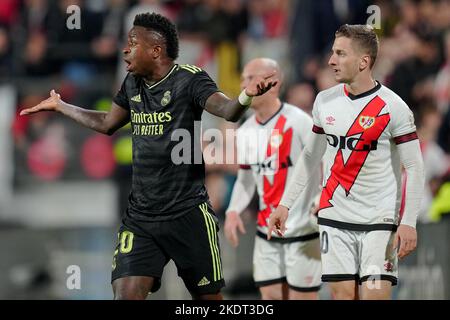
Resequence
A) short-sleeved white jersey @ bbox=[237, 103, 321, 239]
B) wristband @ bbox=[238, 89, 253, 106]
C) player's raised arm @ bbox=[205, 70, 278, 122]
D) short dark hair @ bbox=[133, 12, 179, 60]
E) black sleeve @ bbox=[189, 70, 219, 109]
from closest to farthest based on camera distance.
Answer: player's raised arm @ bbox=[205, 70, 278, 122] < wristband @ bbox=[238, 89, 253, 106] < black sleeve @ bbox=[189, 70, 219, 109] < short dark hair @ bbox=[133, 12, 179, 60] < short-sleeved white jersey @ bbox=[237, 103, 321, 239]

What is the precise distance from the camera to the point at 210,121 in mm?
13984

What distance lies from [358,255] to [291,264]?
1683mm

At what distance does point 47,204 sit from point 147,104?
7047mm

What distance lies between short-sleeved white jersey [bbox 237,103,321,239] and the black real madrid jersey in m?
1.74

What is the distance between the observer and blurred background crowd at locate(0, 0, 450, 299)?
40.1ft

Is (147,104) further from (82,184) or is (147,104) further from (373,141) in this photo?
(82,184)

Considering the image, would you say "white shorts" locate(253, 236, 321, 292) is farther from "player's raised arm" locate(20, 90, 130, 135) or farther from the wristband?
the wristband

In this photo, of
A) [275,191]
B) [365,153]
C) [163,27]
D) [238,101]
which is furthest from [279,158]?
[238,101]

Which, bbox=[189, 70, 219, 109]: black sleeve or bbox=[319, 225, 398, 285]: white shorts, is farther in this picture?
bbox=[319, 225, 398, 285]: white shorts

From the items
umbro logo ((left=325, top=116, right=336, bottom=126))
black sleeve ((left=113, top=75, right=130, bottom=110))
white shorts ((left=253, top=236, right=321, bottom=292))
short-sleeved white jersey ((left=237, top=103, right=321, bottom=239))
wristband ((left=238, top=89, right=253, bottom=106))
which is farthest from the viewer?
white shorts ((left=253, top=236, right=321, bottom=292))

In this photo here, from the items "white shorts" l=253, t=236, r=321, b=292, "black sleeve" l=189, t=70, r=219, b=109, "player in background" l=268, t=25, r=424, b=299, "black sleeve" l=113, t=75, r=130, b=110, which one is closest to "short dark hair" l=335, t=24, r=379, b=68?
"player in background" l=268, t=25, r=424, b=299

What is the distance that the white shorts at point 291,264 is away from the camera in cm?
926

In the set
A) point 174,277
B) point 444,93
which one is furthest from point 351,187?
point 444,93

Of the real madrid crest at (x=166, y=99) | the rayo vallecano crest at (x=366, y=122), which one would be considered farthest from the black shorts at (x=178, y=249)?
the rayo vallecano crest at (x=366, y=122)
